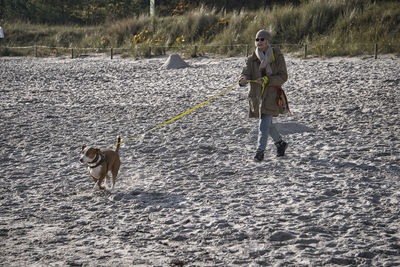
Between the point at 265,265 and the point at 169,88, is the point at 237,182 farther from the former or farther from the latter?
the point at 169,88

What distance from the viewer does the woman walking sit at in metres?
5.70

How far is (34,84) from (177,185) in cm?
961

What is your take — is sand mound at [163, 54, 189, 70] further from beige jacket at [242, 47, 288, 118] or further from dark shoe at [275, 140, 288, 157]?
beige jacket at [242, 47, 288, 118]

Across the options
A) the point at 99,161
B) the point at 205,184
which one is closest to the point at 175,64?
the point at 205,184

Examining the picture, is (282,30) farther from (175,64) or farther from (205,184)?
(205,184)

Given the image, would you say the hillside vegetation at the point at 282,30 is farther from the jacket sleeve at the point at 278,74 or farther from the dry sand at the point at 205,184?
the jacket sleeve at the point at 278,74

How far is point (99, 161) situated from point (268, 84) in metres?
2.14

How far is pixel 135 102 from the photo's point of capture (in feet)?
34.9

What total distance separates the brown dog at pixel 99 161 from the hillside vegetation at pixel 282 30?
37.2ft

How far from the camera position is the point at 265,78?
5.75 m

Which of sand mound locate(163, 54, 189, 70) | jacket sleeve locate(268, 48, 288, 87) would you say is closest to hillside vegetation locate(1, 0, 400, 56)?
sand mound locate(163, 54, 189, 70)

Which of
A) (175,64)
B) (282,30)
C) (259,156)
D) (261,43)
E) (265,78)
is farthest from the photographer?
(282,30)

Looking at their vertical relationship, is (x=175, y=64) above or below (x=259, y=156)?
above

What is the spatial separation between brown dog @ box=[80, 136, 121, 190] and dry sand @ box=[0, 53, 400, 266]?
218 millimetres
